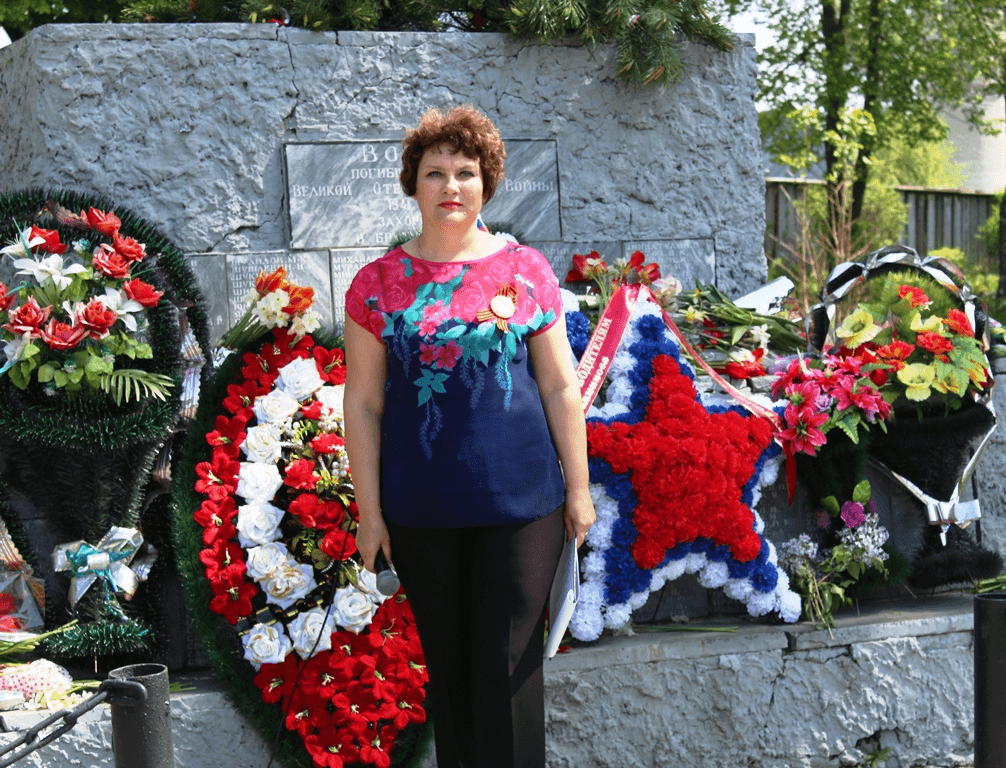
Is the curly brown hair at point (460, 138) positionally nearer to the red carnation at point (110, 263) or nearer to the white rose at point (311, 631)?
the red carnation at point (110, 263)

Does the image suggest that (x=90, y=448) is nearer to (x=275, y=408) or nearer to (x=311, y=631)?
(x=275, y=408)

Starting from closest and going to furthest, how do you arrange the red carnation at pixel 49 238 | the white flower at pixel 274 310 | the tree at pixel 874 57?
the red carnation at pixel 49 238, the white flower at pixel 274 310, the tree at pixel 874 57

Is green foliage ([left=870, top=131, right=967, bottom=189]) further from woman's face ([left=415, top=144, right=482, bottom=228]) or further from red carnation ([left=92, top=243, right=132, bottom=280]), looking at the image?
woman's face ([left=415, top=144, right=482, bottom=228])

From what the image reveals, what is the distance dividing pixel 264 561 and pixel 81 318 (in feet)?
3.02

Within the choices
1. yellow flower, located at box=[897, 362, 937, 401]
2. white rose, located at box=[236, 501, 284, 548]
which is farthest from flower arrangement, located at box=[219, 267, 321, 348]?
yellow flower, located at box=[897, 362, 937, 401]

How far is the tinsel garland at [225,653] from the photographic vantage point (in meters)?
3.21

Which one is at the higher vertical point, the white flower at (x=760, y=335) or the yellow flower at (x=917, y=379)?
the white flower at (x=760, y=335)

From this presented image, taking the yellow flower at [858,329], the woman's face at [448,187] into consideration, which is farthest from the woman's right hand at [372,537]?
the yellow flower at [858,329]

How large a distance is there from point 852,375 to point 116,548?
2.53m

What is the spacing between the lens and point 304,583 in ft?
10.7

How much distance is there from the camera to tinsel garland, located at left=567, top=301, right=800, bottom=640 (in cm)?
348

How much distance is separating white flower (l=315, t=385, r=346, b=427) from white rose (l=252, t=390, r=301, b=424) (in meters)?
0.09

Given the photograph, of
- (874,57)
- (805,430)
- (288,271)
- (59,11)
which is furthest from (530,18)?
(874,57)

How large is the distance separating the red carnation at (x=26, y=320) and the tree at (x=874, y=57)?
8.90 metres
